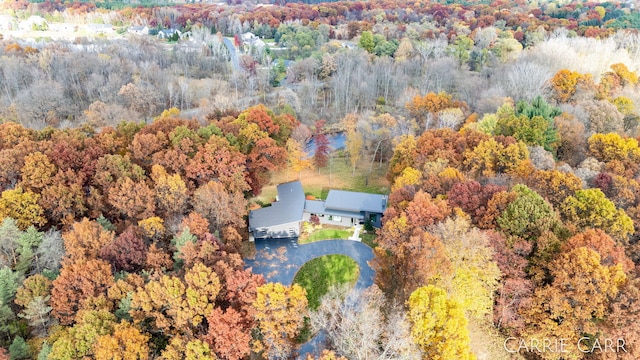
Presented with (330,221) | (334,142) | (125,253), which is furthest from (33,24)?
(330,221)

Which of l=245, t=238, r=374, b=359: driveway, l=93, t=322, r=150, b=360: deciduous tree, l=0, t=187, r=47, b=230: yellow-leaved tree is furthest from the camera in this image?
l=245, t=238, r=374, b=359: driveway

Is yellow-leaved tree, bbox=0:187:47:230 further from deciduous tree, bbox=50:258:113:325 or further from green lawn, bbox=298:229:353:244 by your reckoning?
green lawn, bbox=298:229:353:244

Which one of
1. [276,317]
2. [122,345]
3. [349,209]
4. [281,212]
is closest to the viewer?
[122,345]

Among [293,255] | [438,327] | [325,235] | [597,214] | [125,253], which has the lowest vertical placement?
[293,255]

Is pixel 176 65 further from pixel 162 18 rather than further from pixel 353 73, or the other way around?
pixel 162 18

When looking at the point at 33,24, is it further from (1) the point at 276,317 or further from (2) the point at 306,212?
(1) the point at 276,317

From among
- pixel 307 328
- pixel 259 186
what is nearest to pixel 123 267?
pixel 307 328

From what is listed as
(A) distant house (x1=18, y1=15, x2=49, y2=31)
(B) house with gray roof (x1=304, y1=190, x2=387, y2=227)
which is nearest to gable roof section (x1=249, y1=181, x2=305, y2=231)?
(B) house with gray roof (x1=304, y1=190, x2=387, y2=227)
